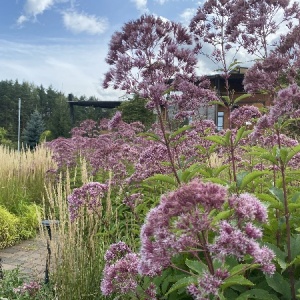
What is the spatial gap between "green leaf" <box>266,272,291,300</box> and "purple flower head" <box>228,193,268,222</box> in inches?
23.0

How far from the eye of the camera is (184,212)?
1.36m

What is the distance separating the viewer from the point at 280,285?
75.7 inches

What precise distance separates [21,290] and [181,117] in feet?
6.55

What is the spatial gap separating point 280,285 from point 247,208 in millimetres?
727

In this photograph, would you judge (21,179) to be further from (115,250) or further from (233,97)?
(115,250)

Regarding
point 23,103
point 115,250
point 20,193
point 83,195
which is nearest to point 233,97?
point 83,195

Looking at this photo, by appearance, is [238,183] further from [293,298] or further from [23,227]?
[23,227]

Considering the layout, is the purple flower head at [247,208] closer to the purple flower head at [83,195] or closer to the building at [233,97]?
the purple flower head at [83,195]

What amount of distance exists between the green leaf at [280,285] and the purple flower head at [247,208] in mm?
585

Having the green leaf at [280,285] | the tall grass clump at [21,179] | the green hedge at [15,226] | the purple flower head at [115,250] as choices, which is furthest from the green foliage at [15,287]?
the tall grass clump at [21,179]

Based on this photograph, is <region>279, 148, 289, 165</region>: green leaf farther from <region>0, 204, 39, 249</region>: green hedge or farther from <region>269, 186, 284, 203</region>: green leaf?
<region>0, 204, 39, 249</region>: green hedge

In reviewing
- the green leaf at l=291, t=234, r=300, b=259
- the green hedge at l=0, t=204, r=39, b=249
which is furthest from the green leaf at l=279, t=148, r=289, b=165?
the green hedge at l=0, t=204, r=39, b=249

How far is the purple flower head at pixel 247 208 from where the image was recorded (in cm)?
138

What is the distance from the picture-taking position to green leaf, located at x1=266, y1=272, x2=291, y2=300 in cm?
190
